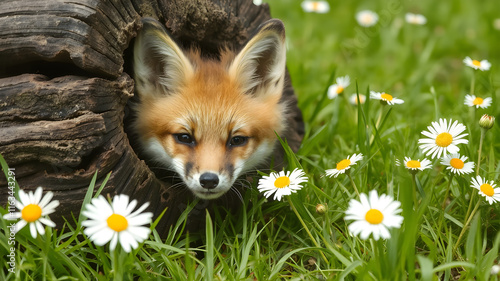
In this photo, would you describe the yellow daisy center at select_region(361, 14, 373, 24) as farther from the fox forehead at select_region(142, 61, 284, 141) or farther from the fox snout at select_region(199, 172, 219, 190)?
the fox snout at select_region(199, 172, 219, 190)

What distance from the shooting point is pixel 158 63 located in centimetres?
418

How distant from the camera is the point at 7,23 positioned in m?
3.34

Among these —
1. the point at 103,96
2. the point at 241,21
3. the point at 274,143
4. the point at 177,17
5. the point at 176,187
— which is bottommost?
the point at 176,187

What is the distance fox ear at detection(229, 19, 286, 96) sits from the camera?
156 inches

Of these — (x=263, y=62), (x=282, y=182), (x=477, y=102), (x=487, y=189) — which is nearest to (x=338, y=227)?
(x=282, y=182)

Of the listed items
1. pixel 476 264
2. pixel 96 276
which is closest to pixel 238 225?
pixel 96 276

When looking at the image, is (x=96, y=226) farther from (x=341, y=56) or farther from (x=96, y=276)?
(x=341, y=56)

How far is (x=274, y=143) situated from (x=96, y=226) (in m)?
2.17

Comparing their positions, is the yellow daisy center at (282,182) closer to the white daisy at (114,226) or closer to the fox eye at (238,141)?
the fox eye at (238,141)

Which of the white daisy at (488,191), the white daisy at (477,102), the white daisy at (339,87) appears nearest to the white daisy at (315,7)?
→ the white daisy at (339,87)

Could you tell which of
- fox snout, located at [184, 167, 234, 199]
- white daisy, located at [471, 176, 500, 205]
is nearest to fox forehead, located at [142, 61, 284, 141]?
fox snout, located at [184, 167, 234, 199]

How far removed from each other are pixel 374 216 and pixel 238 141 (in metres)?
1.66

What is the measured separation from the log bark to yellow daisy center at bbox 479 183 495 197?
7.73 feet

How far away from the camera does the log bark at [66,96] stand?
3.23 meters
